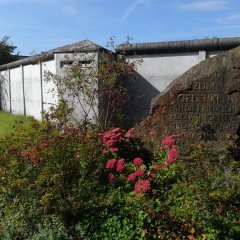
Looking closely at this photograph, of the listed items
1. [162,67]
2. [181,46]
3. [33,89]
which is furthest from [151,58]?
[33,89]

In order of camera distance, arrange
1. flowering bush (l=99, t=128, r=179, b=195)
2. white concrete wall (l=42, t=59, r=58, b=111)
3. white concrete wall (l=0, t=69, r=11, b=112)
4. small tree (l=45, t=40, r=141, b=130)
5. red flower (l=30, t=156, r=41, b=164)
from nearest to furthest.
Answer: flowering bush (l=99, t=128, r=179, b=195) < red flower (l=30, t=156, r=41, b=164) < small tree (l=45, t=40, r=141, b=130) < white concrete wall (l=42, t=59, r=58, b=111) < white concrete wall (l=0, t=69, r=11, b=112)

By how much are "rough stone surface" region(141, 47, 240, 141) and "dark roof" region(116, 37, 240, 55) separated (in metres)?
4.46

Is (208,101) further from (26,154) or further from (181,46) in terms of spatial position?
(181,46)

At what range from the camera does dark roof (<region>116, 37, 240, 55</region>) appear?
1097 cm

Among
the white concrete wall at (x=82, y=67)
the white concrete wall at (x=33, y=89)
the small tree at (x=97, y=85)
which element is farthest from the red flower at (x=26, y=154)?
the white concrete wall at (x=33, y=89)

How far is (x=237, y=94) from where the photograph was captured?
6602mm

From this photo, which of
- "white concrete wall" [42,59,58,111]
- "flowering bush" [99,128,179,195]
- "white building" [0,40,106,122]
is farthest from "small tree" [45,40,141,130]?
"flowering bush" [99,128,179,195]

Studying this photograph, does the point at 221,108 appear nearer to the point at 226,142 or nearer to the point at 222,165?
the point at 226,142

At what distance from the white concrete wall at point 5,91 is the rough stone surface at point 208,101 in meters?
17.6

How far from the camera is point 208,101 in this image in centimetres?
660

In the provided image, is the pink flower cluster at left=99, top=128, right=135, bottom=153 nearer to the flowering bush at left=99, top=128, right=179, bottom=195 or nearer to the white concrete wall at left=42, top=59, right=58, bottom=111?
the flowering bush at left=99, top=128, right=179, bottom=195

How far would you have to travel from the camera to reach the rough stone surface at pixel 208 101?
6.60 meters

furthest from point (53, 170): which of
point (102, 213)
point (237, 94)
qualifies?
point (237, 94)

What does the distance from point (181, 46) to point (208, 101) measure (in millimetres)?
5379
